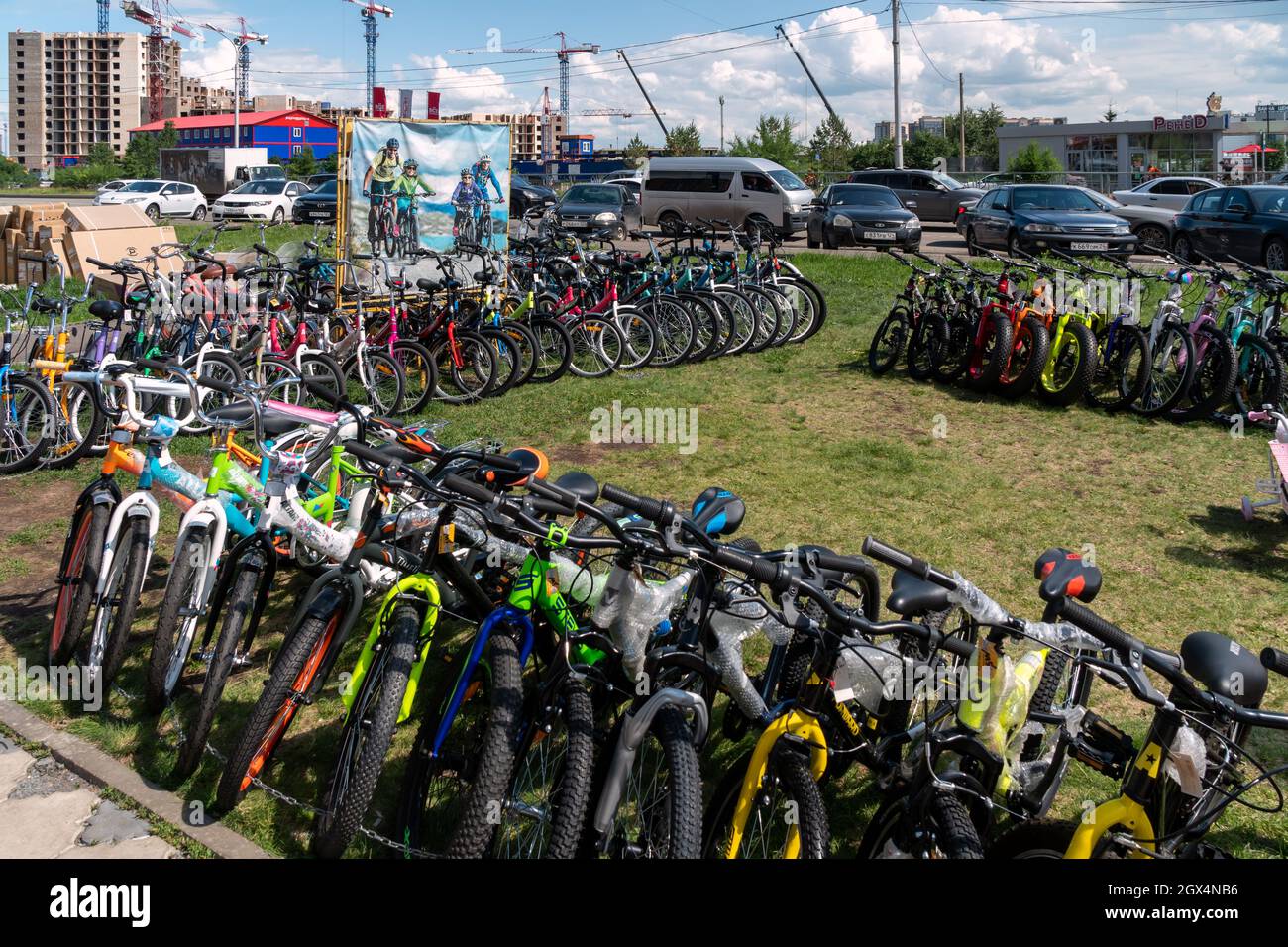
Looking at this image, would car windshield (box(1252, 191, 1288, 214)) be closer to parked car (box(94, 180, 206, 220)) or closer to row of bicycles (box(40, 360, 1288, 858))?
row of bicycles (box(40, 360, 1288, 858))

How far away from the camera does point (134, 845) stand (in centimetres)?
381

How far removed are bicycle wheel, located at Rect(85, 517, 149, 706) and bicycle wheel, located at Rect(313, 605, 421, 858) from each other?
4.77 feet

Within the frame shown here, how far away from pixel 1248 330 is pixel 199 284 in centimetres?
878

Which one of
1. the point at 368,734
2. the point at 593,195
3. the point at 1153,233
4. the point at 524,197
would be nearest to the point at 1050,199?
the point at 1153,233

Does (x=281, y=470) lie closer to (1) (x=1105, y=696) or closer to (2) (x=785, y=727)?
(2) (x=785, y=727)

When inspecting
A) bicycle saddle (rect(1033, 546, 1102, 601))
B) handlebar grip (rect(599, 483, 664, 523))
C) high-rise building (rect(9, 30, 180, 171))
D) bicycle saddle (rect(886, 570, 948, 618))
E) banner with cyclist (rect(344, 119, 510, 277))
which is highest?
high-rise building (rect(9, 30, 180, 171))

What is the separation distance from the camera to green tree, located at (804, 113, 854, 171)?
52.1 meters

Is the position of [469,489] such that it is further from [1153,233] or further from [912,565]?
[1153,233]

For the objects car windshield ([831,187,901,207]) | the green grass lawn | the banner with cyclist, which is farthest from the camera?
car windshield ([831,187,901,207])

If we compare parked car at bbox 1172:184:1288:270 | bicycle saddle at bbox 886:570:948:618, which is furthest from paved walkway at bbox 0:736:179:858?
parked car at bbox 1172:184:1288:270

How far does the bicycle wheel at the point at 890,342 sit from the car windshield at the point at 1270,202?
9.85 metres

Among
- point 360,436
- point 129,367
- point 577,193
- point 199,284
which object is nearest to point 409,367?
point 199,284

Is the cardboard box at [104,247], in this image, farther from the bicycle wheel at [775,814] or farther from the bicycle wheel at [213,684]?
the bicycle wheel at [775,814]

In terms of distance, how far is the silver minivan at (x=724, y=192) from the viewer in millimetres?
23219
